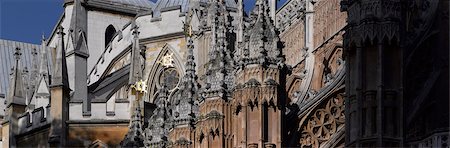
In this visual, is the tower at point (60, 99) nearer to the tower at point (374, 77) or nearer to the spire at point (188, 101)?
the spire at point (188, 101)

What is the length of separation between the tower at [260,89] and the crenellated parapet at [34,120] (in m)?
17.5

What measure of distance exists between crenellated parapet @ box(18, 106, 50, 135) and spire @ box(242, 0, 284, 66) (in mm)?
17604

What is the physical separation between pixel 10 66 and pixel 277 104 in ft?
114

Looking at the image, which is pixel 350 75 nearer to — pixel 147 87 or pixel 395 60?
pixel 395 60

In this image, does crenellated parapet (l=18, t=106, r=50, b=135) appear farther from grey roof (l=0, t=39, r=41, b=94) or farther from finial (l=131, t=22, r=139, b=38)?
grey roof (l=0, t=39, r=41, b=94)

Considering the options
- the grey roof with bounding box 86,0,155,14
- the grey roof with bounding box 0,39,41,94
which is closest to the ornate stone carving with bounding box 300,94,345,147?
the grey roof with bounding box 86,0,155,14

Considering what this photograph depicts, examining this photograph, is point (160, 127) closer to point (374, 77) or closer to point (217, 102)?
point (217, 102)

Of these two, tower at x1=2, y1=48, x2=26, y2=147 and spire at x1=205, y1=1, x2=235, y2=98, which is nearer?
spire at x1=205, y1=1, x2=235, y2=98

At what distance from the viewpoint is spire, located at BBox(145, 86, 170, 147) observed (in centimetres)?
2988

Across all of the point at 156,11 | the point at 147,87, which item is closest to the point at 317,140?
the point at 147,87

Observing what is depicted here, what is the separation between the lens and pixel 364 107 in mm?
19000

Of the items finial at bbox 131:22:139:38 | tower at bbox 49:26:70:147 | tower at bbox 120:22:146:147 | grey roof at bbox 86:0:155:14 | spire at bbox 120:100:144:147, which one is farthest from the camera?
grey roof at bbox 86:0:155:14

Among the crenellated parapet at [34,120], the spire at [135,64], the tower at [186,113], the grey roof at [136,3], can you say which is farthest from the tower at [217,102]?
the grey roof at [136,3]

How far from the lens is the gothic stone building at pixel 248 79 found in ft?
63.1
